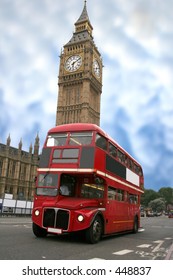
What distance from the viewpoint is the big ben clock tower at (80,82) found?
91750mm

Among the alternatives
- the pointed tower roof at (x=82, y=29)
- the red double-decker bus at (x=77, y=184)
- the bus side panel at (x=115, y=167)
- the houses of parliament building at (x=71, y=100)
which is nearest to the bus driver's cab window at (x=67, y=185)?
the red double-decker bus at (x=77, y=184)

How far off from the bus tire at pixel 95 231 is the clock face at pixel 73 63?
88.0m

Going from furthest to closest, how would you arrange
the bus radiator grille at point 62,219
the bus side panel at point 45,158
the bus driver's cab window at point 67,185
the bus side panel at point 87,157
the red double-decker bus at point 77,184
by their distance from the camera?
1. the bus side panel at point 45,158
2. the bus driver's cab window at point 67,185
3. the bus side panel at point 87,157
4. the red double-decker bus at point 77,184
5. the bus radiator grille at point 62,219

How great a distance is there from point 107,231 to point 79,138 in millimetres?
3659

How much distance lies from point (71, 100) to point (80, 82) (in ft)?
19.7

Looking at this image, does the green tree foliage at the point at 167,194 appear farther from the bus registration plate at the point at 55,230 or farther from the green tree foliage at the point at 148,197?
the bus registration plate at the point at 55,230

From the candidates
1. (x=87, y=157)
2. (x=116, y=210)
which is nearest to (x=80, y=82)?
(x=116, y=210)

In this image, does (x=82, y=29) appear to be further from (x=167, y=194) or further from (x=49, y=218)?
(x=49, y=218)

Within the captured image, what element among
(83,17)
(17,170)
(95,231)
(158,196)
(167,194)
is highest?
(83,17)

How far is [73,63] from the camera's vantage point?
96812mm

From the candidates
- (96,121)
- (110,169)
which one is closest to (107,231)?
(110,169)

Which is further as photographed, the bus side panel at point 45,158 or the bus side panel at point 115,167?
the bus side panel at point 115,167

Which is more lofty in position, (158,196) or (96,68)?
(96,68)

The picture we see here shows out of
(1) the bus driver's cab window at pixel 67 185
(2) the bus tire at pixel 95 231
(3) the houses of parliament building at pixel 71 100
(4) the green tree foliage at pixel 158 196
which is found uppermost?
(3) the houses of parliament building at pixel 71 100
